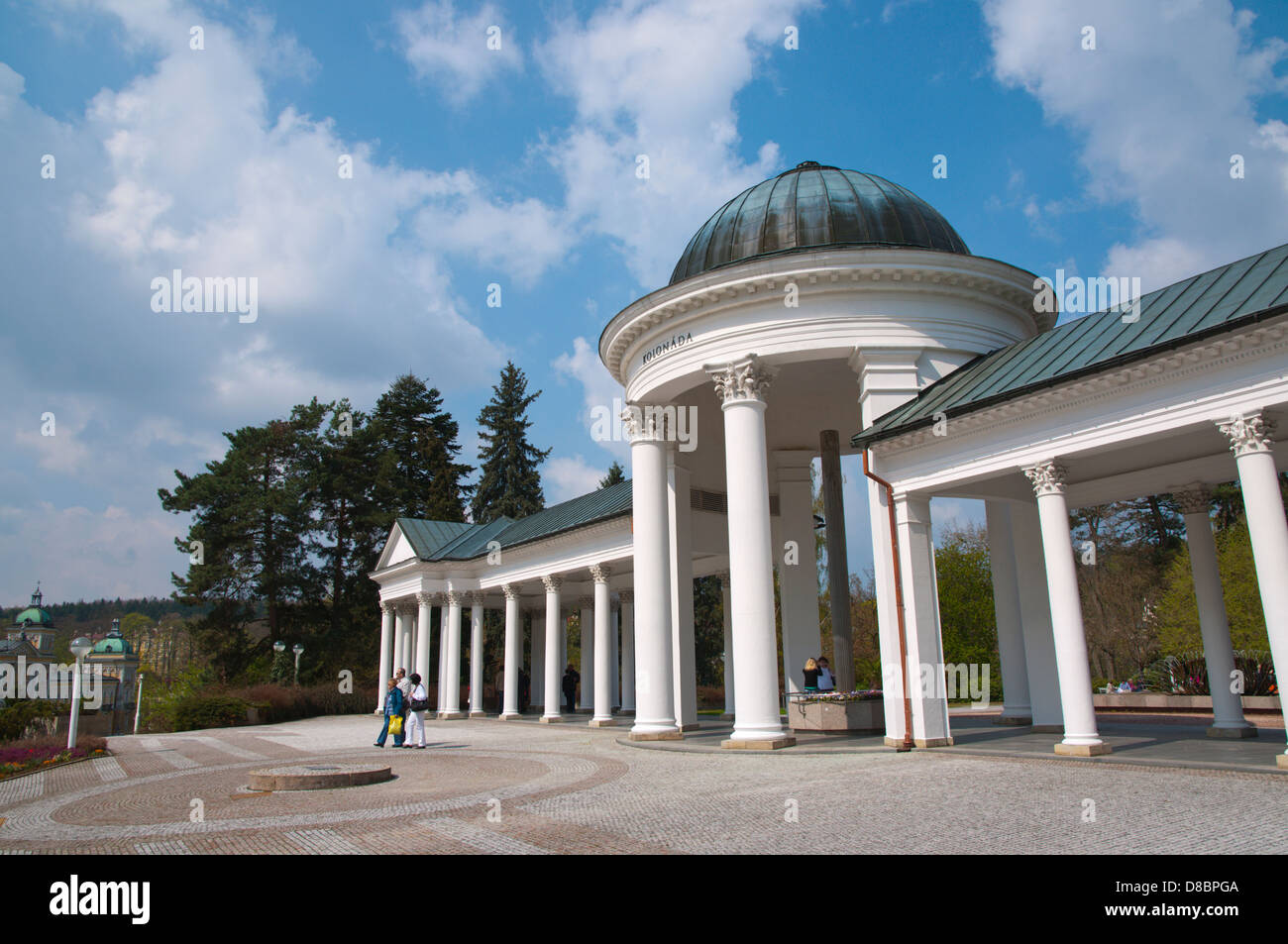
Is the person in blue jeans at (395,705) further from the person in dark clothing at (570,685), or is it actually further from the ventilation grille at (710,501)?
the person in dark clothing at (570,685)

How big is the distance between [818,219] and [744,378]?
513 cm

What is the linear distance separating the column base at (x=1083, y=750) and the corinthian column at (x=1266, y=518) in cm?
271

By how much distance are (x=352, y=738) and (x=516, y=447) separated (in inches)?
1768

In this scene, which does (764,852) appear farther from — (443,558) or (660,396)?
(443,558)

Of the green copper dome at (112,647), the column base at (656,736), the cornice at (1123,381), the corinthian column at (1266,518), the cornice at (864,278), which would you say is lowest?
the column base at (656,736)

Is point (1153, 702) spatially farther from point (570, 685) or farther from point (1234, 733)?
point (570, 685)

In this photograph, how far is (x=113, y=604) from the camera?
601 ft

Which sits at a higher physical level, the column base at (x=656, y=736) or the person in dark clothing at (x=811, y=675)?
the person in dark clothing at (x=811, y=675)

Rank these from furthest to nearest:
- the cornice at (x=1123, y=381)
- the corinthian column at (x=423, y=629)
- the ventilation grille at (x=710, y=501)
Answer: the corinthian column at (x=423, y=629), the ventilation grille at (x=710, y=501), the cornice at (x=1123, y=381)

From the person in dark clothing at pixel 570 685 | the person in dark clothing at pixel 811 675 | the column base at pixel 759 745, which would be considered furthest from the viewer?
the person in dark clothing at pixel 570 685

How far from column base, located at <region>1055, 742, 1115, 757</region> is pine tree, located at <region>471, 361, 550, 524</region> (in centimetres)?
5567

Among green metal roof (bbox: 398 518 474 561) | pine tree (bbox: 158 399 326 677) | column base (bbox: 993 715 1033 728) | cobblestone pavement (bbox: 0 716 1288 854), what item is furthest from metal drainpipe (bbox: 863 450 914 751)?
pine tree (bbox: 158 399 326 677)

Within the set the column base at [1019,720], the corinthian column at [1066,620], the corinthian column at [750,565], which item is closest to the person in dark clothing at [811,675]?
the corinthian column at [750,565]

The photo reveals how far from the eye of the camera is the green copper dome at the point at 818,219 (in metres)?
21.0
